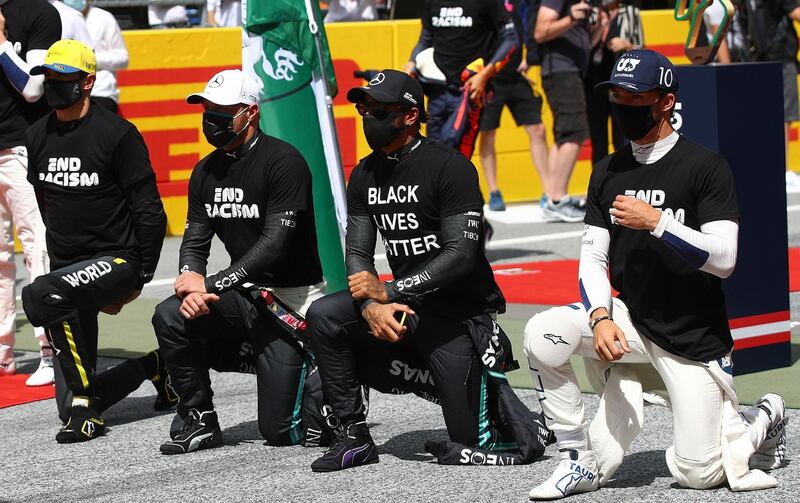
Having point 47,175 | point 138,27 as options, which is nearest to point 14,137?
point 47,175

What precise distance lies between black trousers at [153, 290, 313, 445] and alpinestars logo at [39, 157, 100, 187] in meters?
0.73

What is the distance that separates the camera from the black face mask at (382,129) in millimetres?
5934

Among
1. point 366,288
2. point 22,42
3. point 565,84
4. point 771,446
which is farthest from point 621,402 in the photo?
point 565,84

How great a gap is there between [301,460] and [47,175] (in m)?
1.84

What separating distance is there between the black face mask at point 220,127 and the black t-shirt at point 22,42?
1862mm

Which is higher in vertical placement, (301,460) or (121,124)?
(121,124)

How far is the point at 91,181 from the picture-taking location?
22.3 ft

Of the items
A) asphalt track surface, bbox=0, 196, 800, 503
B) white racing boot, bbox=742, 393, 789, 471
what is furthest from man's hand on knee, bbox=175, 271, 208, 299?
white racing boot, bbox=742, 393, 789, 471

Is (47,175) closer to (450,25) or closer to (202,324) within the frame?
(202,324)

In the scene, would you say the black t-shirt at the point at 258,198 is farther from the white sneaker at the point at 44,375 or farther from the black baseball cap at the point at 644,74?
the white sneaker at the point at 44,375

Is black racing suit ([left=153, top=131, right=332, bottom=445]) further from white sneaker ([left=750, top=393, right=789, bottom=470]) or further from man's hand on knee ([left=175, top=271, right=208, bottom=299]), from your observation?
white sneaker ([left=750, top=393, right=789, bottom=470])

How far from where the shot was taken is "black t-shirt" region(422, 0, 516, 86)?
10.6 m

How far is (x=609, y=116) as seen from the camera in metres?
14.4

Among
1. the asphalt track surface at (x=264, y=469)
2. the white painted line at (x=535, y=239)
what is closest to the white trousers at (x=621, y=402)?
the asphalt track surface at (x=264, y=469)
